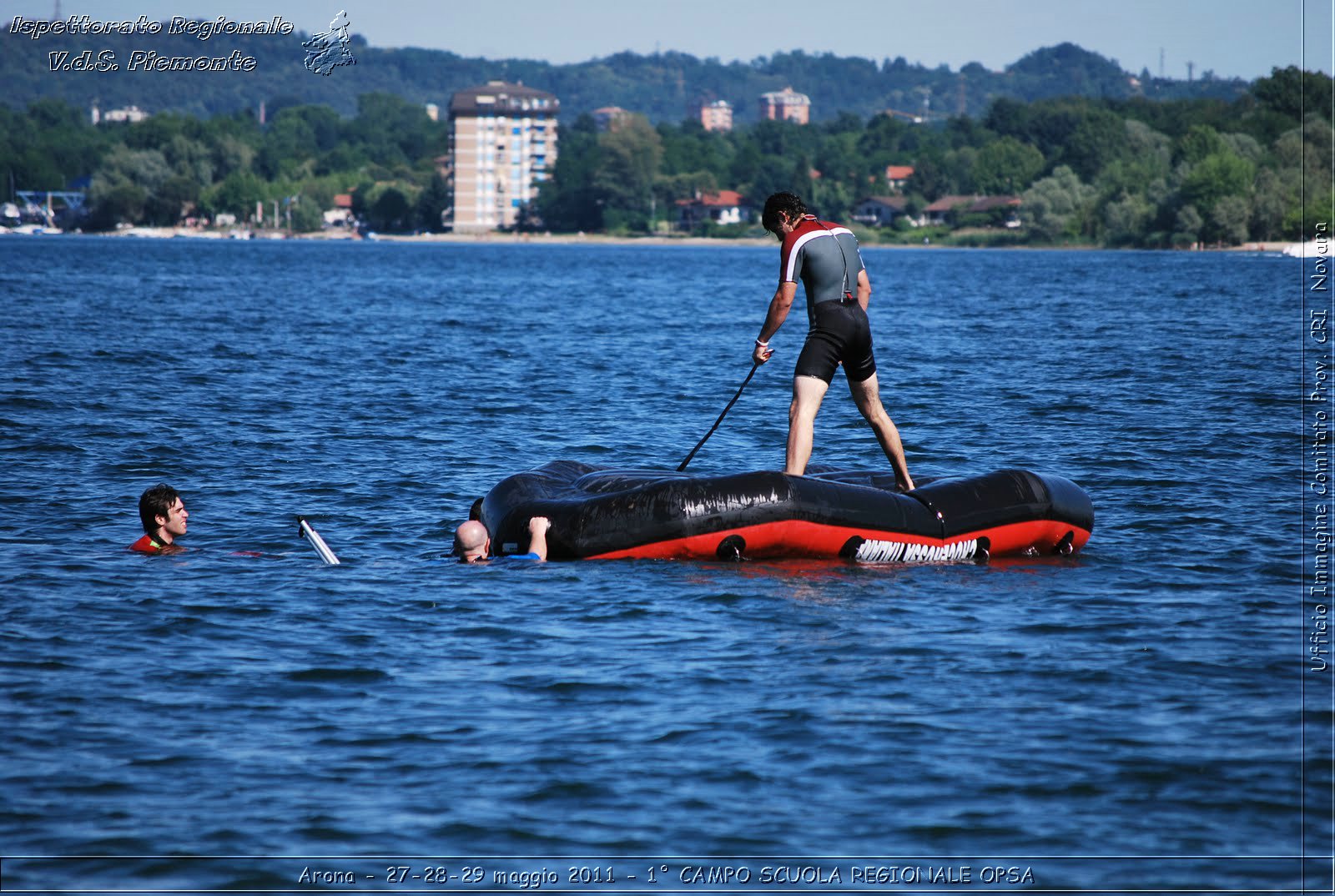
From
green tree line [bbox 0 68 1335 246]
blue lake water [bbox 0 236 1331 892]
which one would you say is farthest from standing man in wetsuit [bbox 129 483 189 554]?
green tree line [bbox 0 68 1335 246]

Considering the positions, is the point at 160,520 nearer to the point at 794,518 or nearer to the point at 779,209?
A: the point at 794,518

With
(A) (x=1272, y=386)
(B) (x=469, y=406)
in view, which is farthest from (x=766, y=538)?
(A) (x=1272, y=386)

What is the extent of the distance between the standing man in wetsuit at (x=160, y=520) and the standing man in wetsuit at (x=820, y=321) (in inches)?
177

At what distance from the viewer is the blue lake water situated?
6203 mm

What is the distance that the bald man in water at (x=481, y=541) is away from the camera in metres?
10.4

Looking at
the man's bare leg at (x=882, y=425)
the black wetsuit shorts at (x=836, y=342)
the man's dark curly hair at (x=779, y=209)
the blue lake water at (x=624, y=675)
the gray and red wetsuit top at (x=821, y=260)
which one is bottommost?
the blue lake water at (x=624, y=675)

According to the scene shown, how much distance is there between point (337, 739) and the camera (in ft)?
23.7

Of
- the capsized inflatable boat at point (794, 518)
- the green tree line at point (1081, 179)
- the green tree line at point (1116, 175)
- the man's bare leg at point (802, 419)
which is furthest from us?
the green tree line at point (1081, 179)

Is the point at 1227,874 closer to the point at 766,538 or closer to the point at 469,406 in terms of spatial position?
the point at 766,538

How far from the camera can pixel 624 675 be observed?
26.8ft

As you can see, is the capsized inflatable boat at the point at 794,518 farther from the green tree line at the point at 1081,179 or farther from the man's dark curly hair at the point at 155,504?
the green tree line at the point at 1081,179

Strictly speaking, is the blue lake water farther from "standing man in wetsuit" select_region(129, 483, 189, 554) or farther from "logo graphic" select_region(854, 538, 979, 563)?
"standing man in wetsuit" select_region(129, 483, 189, 554)

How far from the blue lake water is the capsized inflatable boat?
0.68 ft

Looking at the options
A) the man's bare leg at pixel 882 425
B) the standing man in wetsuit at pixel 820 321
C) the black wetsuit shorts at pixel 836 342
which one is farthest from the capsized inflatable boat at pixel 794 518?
the black wetsuit shorts at pixel 836 342
